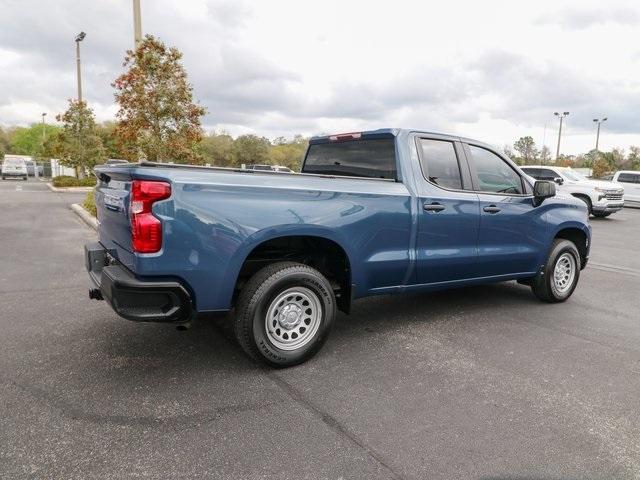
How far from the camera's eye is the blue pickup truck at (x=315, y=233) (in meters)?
3.14

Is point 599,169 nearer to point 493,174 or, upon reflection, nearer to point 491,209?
point 493,174

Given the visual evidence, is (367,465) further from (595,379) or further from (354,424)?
(595,379)

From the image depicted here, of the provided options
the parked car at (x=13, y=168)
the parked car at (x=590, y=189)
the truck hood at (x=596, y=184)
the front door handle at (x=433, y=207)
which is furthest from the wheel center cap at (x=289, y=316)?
the parked car at (x=13, y=168)

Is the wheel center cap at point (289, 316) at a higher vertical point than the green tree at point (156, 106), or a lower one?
lower

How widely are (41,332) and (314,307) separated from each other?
2.57 metres

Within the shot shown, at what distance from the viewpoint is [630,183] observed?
909 inches

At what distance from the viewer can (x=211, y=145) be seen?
60219 millimetres

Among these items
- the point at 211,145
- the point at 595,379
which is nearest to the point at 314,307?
the point at 595,379

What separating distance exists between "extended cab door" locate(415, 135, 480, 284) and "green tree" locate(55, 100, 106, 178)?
29611 mm

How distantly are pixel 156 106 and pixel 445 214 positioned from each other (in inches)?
469

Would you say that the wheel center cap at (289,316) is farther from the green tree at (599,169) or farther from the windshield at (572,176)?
the green tree at (599,169)

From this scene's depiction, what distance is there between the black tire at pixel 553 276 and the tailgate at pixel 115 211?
14.5 feet

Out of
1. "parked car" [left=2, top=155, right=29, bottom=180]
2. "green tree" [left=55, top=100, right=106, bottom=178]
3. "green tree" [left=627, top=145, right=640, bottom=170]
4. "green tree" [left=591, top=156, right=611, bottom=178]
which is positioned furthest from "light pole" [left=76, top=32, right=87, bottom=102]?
"green tree" [left=627, top=145, right=640, bottom=170]

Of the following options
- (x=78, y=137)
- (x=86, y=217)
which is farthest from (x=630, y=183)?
(x=78, y=137)
